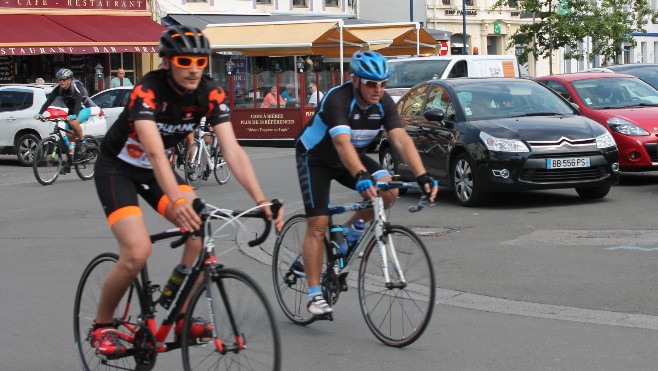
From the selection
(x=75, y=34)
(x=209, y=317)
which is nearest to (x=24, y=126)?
(x=75, y=34)

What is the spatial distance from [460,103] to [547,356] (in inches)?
319

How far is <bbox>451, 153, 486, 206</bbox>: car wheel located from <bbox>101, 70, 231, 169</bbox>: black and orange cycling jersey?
8124mm

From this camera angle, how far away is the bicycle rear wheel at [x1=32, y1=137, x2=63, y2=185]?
18672 mm

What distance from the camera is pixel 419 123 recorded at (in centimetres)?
1512

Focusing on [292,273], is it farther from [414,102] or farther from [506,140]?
[414,102]

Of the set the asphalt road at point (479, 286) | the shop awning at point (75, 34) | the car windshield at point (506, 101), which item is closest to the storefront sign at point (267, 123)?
the shop awning at point (75, 34)

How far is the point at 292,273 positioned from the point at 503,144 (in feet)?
20.2

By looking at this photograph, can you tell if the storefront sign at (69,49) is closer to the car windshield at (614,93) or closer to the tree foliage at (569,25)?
the tree foliage at (569,25)

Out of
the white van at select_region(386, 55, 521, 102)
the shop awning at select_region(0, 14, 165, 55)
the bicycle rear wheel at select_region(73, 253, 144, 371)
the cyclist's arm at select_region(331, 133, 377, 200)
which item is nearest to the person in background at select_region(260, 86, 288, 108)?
the white van at select_region(386, 55, 521, 102)

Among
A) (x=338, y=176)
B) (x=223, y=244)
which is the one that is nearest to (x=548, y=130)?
(x=223, y=244)

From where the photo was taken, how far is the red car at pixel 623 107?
15.6 m

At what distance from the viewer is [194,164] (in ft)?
58.7

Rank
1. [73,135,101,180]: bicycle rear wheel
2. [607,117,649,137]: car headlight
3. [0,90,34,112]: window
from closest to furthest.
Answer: [607,117,649,137]: car headlight → [73,135,101,180]: bicycle rear wheel → [0,90,34,112]: window

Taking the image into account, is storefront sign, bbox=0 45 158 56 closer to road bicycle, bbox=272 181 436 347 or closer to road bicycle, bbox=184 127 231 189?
road bicycle, bbox=184 127 231 189
